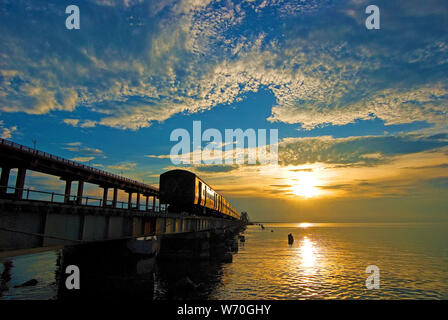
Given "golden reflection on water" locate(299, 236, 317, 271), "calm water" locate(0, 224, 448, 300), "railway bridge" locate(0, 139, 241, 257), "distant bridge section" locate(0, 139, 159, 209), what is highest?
"distant bridge section" locate(0, 139, 159, 209)

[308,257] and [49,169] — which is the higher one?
[49,169]

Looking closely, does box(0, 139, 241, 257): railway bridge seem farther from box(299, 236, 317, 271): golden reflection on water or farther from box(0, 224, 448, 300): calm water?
box(299, 236, 317, 271): golden reflection on water

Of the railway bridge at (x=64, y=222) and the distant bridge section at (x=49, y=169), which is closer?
the railway bridge at (x=64, y=222)

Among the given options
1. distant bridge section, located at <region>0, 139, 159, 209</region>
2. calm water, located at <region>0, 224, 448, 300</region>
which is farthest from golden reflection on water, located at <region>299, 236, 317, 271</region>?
distant bridge section, located at <region>0, 139, 159, 209</region>

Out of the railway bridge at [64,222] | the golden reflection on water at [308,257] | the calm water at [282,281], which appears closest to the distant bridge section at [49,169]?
the railway bridge at [64,222]

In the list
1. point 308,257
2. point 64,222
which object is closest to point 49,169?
point 64,222

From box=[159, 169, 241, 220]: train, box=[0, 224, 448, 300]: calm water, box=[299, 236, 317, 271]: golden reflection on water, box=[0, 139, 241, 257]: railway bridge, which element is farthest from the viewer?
box=[299, 236, 317, 271]: golden reflection on water

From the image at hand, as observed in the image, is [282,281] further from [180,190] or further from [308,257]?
[308,257]

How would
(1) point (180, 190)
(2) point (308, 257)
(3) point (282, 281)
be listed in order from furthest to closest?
1. (2) point (308, 257)
2. (1) point (180, 190)
3. (3) point (282, 281)

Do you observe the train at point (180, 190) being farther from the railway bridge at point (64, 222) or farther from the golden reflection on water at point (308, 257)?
the golden reflection on water at point (308, 257)

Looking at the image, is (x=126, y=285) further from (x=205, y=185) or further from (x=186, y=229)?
(x=205, y=185)

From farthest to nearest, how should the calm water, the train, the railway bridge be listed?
1. the train
2. the calm water
3. the railway bridge
